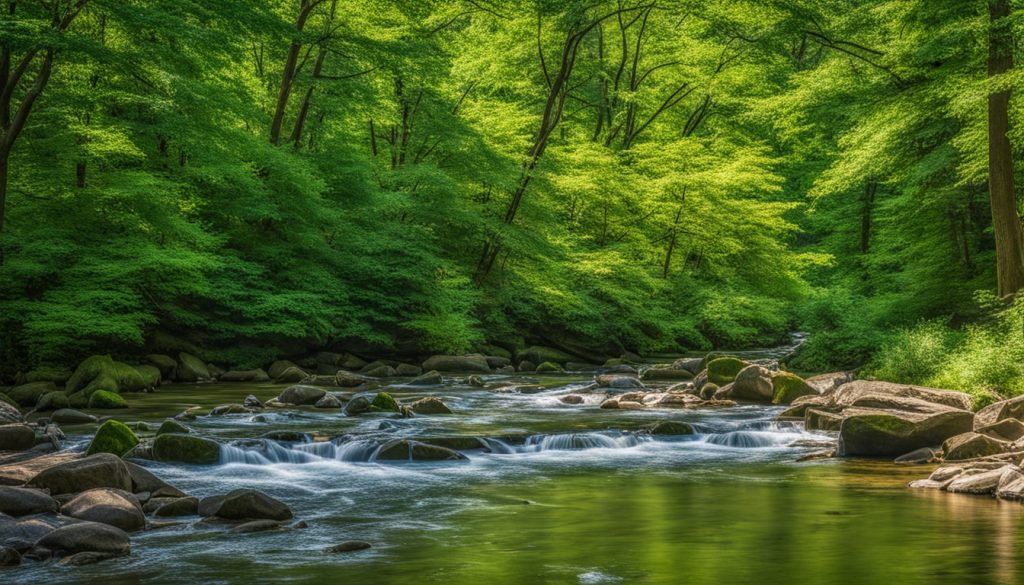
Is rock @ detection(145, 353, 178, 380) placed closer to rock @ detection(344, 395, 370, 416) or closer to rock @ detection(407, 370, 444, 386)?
rock @ detection(407, 370, 444, 386)

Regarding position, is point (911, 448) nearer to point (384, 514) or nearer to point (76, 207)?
point (384, 514)

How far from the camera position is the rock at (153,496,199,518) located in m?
8.00

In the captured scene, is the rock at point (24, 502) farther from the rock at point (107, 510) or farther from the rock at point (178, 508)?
the rock at point (178, 508)

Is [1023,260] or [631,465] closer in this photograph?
[631,465]

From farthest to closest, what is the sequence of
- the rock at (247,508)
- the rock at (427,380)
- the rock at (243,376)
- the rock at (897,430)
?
the rock at (427,380) → the rock at (243,376) → the rock at (897,430) → the rock at (247,508)

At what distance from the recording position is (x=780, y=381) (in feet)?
57.1

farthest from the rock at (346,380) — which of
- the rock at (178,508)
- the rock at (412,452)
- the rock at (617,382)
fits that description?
the rock at (178,508)

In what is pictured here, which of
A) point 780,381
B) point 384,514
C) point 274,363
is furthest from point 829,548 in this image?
point 274,363

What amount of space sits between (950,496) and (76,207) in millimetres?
15605

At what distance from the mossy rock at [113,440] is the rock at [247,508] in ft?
9.88

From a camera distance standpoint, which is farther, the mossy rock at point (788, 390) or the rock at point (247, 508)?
the mossy rock at point (788, 390)

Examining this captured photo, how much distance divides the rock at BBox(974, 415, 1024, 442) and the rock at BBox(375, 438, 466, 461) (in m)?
6.25

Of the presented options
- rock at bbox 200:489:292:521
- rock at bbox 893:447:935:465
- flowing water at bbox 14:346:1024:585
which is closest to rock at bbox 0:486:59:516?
flowing water at bbox 14:346:1024:585

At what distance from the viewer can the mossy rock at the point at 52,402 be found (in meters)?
14.8
